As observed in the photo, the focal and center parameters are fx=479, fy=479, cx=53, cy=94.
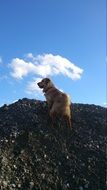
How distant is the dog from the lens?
639 inches

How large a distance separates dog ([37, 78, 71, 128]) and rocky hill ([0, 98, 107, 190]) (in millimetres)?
312

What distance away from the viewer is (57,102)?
1628 cm

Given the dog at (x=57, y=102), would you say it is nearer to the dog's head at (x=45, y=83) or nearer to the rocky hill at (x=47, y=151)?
the dog's head at (x=45, y=83)

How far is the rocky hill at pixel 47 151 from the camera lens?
1345cm

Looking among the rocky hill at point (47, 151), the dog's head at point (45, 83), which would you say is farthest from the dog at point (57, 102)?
the rocky hill at point (47, 151)

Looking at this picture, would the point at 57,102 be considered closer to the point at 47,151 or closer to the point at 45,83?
the point at 45,83

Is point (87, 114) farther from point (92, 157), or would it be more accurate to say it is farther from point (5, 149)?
point (5, 149)

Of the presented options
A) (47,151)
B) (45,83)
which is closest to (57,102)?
(45,83)

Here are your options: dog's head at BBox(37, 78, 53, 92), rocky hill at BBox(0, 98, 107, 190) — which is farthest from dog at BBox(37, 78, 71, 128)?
rocky hill at BBox(0, 98, 107, 190)

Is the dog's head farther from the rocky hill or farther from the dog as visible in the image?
the rocky hill

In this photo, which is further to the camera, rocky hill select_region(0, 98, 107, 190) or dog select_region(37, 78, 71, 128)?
dog select_region(37, 78, 71, 128)

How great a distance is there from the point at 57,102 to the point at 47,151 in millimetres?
2072

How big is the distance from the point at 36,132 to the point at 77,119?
2452 mm

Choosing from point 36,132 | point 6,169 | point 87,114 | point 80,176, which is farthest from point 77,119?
point 6,169
